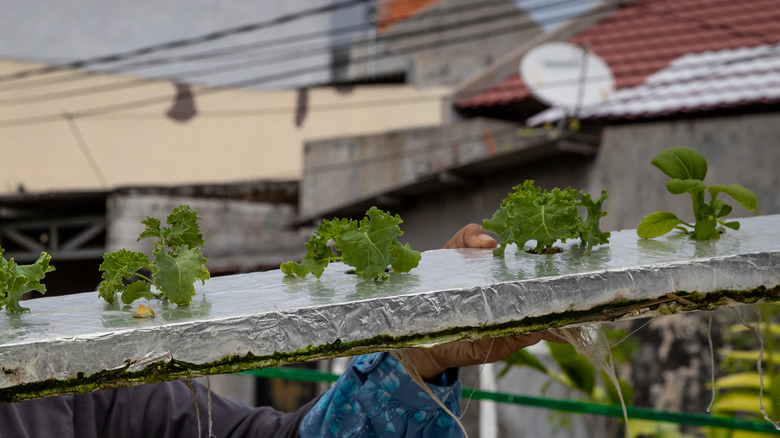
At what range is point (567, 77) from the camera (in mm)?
7250

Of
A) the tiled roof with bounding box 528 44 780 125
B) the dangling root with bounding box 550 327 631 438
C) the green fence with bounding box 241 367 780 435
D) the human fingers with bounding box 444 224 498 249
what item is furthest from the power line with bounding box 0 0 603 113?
the dangling root with bounding box 550 327 631 438

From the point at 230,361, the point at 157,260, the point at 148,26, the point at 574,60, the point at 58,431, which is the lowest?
the point at 58,431

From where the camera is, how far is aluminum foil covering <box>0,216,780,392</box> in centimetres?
91

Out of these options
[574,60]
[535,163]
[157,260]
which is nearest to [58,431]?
[157,260]

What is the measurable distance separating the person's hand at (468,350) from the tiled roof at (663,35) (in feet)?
19.6

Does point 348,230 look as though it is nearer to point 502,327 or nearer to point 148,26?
point 502,327

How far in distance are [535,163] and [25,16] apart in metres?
8.25

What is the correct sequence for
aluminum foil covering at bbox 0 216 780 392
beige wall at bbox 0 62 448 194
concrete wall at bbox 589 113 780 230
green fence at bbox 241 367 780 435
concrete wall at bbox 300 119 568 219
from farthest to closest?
1. beige wall at bbox 0 62 448 194
2. concrete wall at bbox 300 119 568 219
3. concrete wall at bbox 589 113 780 230
4. green fence at bbox 241 367 780 435
5. aluminum foil covering at bbox 0 216 780 392

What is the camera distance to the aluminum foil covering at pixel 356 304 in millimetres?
908

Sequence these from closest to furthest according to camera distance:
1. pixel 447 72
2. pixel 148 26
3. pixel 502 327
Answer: pixel 502 327, pixel 447 72, pixel 148 26

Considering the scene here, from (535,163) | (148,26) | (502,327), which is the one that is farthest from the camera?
(148,26)

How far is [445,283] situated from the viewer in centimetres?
107

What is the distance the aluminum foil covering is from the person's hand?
0.13 m

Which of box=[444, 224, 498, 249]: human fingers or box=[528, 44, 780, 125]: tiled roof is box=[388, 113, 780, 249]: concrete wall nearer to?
box=[528, 44, 780, 125]: tiled roof
